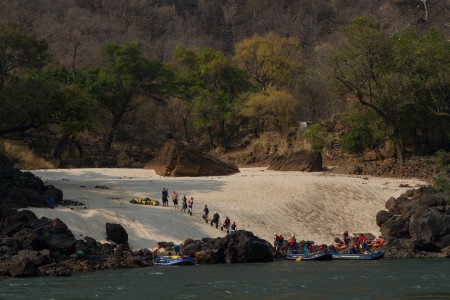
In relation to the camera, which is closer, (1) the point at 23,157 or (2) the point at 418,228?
(2) the point at 418,228

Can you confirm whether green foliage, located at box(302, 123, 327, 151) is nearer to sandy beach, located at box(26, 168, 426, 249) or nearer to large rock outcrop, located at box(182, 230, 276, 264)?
sandy beach, located at box(26, 168, 426, 249)

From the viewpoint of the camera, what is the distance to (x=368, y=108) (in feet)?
223

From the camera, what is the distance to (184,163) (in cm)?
6006

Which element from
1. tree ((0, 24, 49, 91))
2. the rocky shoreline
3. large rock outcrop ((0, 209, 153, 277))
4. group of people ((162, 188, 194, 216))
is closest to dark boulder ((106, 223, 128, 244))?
the rocky shoreline

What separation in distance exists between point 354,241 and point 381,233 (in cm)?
224

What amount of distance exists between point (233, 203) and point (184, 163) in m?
8.66

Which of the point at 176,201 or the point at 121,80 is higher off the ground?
the point at 121,80

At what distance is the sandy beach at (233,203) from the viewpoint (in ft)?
149

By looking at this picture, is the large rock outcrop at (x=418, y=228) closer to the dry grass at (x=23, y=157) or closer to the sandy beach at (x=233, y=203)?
the sandy beach at (x=233, y=203)

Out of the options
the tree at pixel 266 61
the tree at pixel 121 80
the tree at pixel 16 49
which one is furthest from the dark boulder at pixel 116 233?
the tree at pixel 266 61

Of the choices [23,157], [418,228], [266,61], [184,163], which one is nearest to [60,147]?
[23,157]

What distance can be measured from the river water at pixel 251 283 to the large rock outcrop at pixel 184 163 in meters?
19.9

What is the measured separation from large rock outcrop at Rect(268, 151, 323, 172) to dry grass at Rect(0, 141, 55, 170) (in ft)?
54.7

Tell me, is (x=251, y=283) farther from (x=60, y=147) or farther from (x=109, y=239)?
(x=60, y=147)
